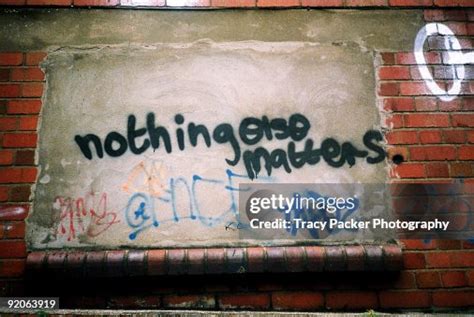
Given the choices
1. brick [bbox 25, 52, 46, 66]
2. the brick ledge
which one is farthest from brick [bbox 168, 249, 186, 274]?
brick [bbox 25, 52, 46, 66]

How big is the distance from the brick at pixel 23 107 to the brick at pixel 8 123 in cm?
4

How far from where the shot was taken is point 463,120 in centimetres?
242

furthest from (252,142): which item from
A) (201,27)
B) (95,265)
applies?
(95,265)

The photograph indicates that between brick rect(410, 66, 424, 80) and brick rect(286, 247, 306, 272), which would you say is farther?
brick rect(410, 66, 424, 80)

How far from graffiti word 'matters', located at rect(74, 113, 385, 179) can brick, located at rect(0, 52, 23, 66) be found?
1.94ft

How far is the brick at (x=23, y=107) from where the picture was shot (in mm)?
2361

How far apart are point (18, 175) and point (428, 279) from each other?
7.87ft

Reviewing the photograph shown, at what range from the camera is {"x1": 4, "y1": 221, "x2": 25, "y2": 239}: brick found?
7.33ft

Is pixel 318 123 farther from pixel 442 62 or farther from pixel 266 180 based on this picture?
pixel 442 62

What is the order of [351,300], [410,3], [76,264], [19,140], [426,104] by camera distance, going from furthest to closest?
1. [410,3]
2. [426,104]
3. [19,140]
4. [351,300]
5. [76,264]

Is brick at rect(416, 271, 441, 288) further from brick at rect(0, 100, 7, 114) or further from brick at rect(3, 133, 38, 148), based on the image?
brick at rect(0, 100, 7, 114)

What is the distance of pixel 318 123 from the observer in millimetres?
2402

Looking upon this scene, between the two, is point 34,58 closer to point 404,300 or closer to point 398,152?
point 398,152

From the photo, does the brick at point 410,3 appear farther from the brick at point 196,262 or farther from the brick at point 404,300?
the brick at point 196,262
